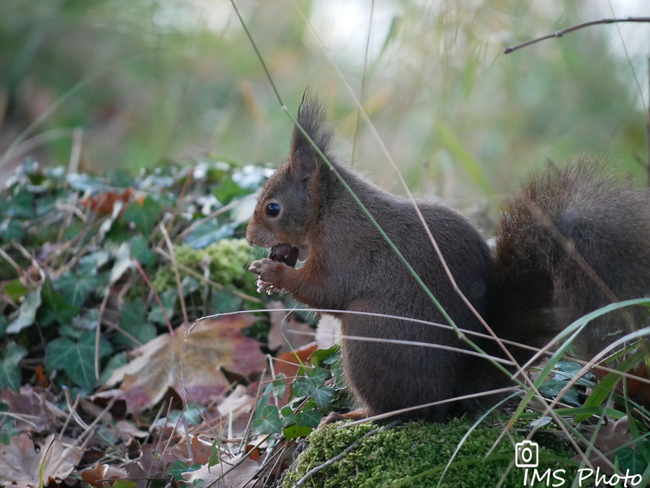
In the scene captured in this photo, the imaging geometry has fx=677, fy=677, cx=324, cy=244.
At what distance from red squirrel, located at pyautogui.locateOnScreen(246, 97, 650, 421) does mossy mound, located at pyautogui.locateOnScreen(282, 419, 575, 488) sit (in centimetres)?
11

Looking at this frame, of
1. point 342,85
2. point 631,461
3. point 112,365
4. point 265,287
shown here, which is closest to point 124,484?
point 265,287

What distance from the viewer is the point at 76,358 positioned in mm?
2791

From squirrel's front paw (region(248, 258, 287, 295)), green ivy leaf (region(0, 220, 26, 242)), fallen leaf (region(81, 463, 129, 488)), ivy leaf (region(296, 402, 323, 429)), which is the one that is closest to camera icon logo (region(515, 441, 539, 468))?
ivy leaf (region(296, 402, 323, 429))

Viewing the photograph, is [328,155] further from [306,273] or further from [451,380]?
[451,380]

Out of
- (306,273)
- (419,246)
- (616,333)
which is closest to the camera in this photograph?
(616,333)

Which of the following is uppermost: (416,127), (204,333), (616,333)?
(416,127)

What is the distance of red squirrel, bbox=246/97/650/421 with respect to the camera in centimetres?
157

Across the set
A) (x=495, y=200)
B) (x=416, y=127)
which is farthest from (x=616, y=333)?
(x=416, y=127)

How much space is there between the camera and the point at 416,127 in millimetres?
6008

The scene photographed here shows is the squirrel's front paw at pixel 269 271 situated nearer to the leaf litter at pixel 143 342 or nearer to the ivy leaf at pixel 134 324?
the leaf litter at pixel 143 342

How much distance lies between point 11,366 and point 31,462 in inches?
25.1

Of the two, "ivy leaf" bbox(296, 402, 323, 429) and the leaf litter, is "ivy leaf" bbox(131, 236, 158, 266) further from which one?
"ivy leaf" bbox(296, 402, 323, 429)

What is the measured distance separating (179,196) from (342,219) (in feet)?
5.39

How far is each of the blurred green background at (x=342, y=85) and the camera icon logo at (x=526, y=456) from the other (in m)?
1.93
